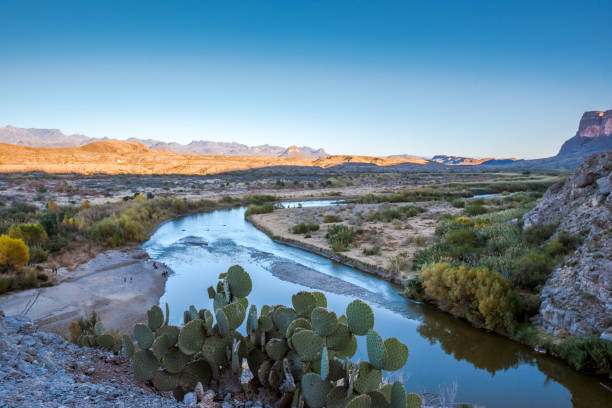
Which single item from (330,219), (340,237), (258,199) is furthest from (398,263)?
(258,199)

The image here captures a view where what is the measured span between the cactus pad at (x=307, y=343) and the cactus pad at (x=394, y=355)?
2.37 feet

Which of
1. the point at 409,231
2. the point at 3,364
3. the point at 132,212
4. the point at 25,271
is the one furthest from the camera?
the point at 132,212

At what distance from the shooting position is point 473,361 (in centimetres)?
859

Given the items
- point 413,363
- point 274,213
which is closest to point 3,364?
point 413,363

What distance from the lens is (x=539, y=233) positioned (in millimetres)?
13367

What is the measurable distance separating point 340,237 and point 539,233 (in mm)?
9068

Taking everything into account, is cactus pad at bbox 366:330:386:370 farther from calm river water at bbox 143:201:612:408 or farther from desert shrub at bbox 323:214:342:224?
desert shrub at bbox 323:214:342:224

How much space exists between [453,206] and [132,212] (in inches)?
985

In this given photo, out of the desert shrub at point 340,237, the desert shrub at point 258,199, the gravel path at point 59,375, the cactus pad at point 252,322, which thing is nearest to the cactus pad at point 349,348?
the cactus pad at point 252,322

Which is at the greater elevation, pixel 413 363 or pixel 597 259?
pixel 597 259

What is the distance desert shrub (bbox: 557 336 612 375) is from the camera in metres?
7.37

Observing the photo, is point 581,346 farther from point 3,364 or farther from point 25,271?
point 25,271

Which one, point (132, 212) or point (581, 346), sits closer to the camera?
point (581, 346)

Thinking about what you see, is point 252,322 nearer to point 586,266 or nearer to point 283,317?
point 283,317
